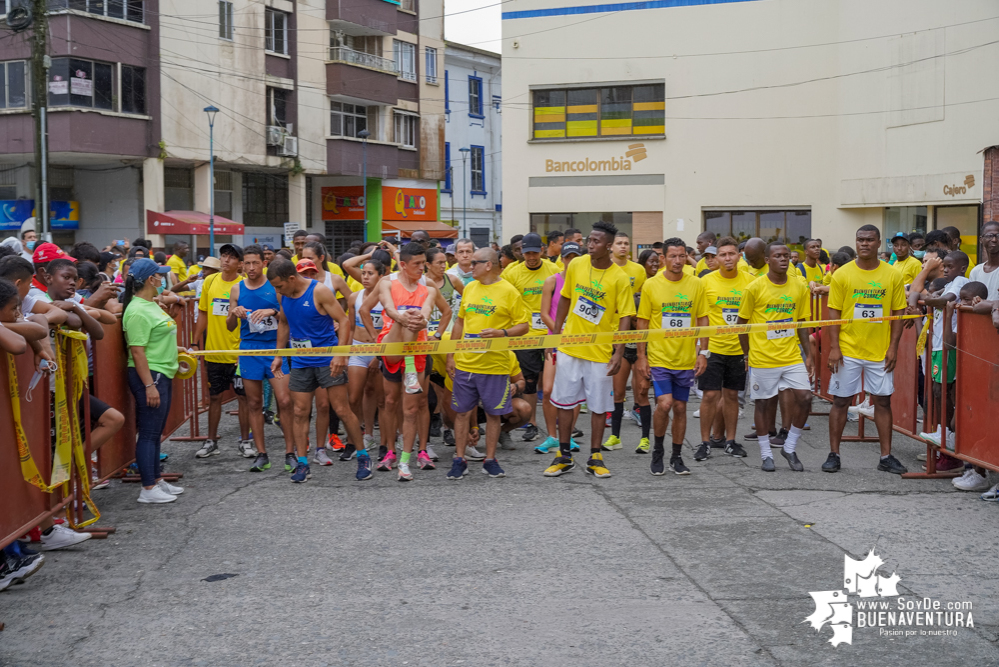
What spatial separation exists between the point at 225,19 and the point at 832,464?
31.4 meters

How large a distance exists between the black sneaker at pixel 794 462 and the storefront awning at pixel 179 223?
88.1 feet

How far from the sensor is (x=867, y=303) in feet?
27.6

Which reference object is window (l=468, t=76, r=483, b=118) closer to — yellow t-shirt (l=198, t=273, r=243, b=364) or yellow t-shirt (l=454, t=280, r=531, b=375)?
yellow t-shirt (l=198, t=273, r=243, b=364)

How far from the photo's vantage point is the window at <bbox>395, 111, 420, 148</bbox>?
44.0 m

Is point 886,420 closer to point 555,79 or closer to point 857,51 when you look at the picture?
point 857,51

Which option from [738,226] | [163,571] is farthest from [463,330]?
[738,226]

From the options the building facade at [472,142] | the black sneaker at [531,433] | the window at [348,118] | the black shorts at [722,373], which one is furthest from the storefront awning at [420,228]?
the black shorts at [722,373]

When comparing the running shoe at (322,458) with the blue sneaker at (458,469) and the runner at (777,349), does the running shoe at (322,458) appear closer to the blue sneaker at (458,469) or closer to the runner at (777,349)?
the blue sneaker at (458,469)

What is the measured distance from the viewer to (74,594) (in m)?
5.43

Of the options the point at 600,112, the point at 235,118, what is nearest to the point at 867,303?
the point at 600,112

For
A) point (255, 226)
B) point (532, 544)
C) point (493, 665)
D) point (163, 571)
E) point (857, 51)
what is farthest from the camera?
point (255, 226)

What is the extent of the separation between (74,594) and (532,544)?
8.98 feet

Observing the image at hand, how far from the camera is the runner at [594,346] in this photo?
8.25 meters

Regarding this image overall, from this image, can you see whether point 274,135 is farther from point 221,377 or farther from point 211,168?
point 221,377
